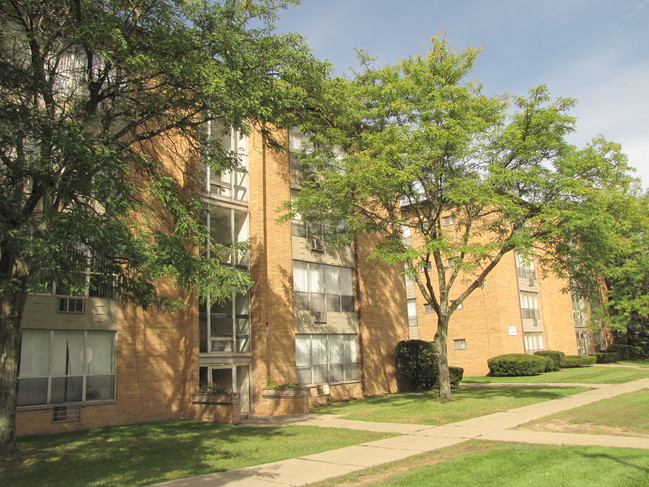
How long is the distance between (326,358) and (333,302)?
2.35 metres

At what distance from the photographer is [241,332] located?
19.2 metres

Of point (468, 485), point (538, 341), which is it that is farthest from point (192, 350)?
point (538, 341)

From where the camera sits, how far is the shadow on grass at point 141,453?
Result: 8.82 m

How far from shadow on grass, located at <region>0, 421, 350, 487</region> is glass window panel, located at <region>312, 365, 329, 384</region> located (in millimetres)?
6505

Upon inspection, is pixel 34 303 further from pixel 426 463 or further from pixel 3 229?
pixel 426 463

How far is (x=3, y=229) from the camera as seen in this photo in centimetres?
873

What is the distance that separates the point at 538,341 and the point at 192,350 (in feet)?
96.4

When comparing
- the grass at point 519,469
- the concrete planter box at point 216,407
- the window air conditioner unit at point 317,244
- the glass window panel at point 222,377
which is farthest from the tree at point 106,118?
the window air conditioner unit at point 317,244

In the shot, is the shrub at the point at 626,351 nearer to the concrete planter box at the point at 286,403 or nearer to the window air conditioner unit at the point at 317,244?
the window air conditioner unit at the point at 317,244

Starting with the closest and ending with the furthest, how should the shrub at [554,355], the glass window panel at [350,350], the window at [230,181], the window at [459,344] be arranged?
the window at [230,181], the glass window panel at [350,350], the window at [459,344], the shrub at [554,355]

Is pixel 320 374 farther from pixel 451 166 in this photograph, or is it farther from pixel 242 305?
pixel 451 166

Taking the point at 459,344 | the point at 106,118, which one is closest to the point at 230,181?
the point at 106,118

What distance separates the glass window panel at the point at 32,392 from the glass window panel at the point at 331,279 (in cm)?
1129

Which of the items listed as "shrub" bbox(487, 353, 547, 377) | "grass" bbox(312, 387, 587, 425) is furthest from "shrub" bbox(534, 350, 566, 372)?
"grass" bbox(312, 387, 587, 425)
